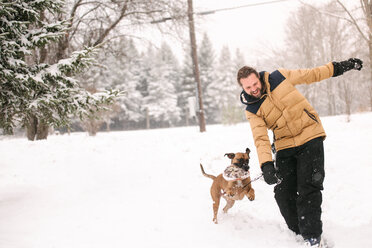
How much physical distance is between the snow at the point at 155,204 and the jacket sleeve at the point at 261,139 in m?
1.09

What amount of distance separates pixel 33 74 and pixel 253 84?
12.4 ft

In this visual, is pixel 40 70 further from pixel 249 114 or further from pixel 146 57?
pixel 146 57

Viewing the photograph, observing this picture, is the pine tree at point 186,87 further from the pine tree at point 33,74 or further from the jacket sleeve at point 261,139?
the jacket sleeve at point 261,139

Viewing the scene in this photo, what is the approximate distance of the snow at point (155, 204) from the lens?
3.24 metres

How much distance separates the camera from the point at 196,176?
18.9 ft

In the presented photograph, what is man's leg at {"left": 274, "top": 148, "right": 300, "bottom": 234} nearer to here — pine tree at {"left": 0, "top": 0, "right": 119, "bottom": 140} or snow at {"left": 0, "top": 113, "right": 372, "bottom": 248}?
snow at {"left": 0, "top": 113, "right": 372, "bottom": 248}

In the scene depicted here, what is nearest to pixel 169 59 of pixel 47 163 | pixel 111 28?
pixel 111 28

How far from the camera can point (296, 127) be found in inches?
108

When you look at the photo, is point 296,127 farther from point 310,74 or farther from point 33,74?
point 33,74

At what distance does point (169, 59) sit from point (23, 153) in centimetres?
3792

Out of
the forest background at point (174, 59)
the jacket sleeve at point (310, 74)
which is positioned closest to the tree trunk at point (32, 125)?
the forest background at point (174, 59)

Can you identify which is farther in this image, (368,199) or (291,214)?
(368,199)

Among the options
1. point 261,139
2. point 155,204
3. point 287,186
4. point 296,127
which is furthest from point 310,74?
point 155,204

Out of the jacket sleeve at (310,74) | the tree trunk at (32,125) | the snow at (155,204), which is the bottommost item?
the snow at (155,204)
